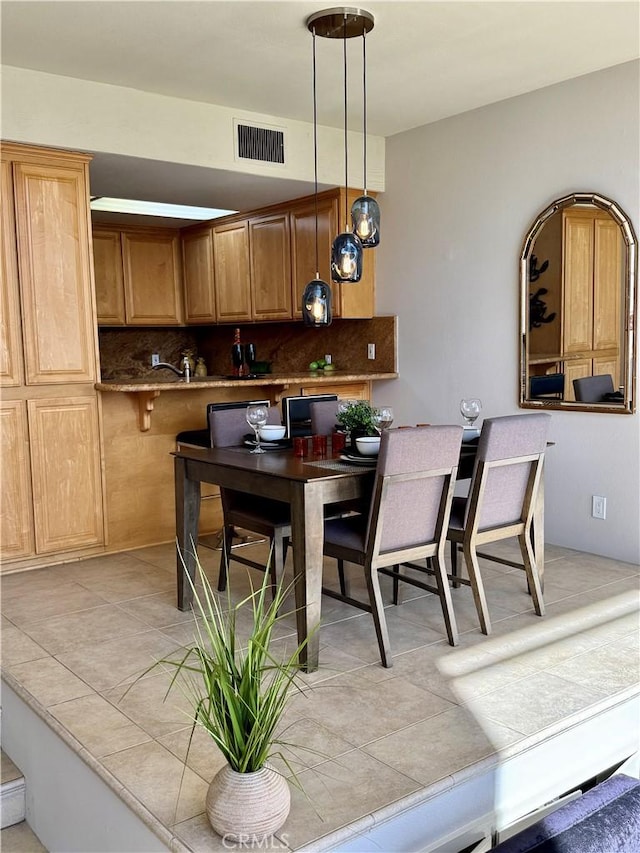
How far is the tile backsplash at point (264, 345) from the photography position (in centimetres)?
580

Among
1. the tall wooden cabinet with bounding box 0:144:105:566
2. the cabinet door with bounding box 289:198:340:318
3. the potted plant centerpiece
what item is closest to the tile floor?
the tall wooden cabinet with bounding box 0:144:105:566

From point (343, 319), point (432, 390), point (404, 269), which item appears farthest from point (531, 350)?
point (343, 319)

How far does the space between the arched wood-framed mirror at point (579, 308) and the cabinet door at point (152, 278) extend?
3.71m

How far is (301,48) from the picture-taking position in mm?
3795

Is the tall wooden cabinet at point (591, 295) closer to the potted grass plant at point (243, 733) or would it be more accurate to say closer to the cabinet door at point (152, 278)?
the potted grass plant at point (243, 733)

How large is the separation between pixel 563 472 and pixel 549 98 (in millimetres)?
2138

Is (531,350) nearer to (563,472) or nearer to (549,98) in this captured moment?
(563,472)

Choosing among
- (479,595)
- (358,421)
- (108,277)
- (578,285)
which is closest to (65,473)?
(358,421)

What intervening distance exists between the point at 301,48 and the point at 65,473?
102 inches

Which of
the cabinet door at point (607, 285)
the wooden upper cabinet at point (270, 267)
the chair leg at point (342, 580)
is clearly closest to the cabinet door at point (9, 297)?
the chair leg at point (342, 580)

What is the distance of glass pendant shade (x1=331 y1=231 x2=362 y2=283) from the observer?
10.7 feet

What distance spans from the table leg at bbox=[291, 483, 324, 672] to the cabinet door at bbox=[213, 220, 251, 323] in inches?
151

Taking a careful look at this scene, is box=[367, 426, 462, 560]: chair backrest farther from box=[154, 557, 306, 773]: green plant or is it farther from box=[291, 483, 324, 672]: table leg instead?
box=[154, 557, 306, 773]: green plant

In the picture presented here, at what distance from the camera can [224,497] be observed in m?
3.86
